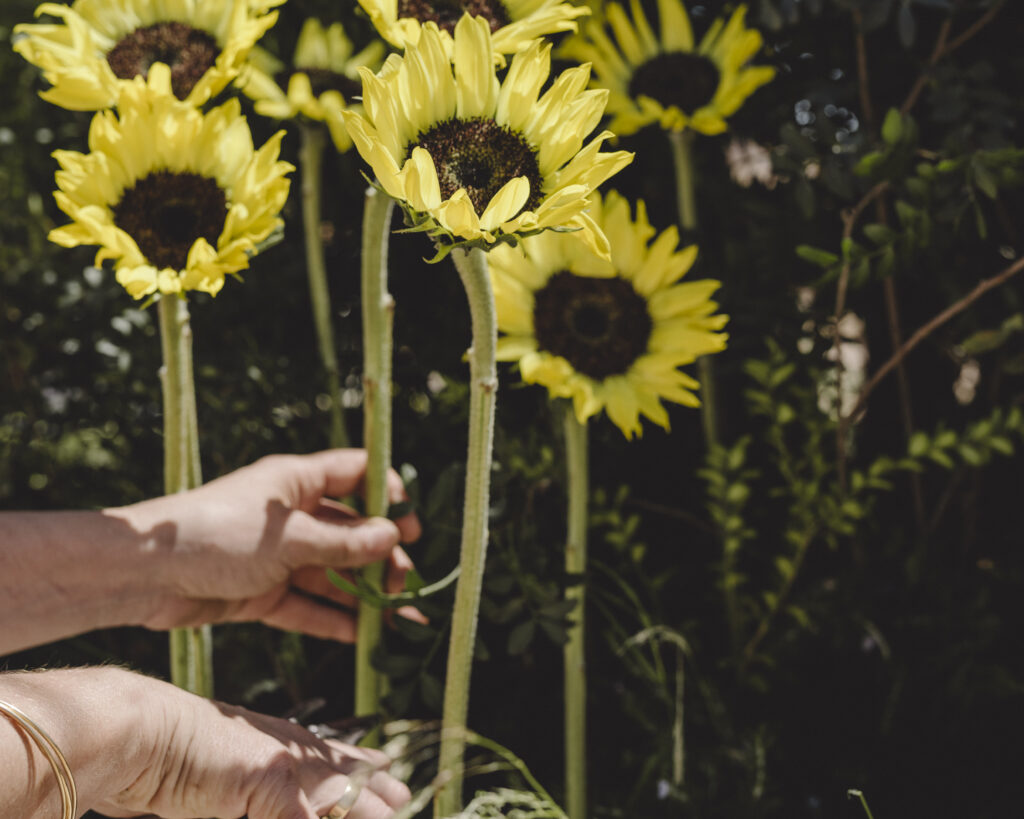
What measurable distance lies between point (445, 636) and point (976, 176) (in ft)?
2.06

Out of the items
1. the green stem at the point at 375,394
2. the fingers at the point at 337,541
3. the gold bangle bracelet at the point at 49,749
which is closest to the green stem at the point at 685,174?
the green stem at the point at 375,394

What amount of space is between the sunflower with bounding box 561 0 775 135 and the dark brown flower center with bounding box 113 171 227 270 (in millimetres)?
412

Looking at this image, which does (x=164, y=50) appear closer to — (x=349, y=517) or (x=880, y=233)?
(x=349, y=517)

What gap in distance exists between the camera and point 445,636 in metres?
0.87

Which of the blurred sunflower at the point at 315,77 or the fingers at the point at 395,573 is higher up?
the blurred sunflower at the point at 315,77

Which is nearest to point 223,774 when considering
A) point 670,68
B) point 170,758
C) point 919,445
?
point 170,758

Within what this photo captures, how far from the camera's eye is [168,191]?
2.33ft

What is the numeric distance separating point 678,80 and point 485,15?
33 centimetres

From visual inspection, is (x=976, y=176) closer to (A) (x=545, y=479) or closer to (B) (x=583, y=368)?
(B) (x=583, y=368)

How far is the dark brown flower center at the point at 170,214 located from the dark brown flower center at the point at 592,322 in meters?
0.29

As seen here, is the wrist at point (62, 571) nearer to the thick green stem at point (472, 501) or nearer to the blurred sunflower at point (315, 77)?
the thick green stem at point (472, 501)

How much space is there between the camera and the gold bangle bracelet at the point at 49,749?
55 cm

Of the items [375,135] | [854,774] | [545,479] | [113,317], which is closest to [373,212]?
[375,135]

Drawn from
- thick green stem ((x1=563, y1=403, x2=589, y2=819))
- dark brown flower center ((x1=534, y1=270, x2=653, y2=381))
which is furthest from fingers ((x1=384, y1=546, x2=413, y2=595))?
dark brown flower center ((x1=534, y1=270, x2=653, y2=381))
